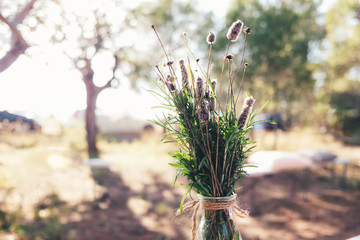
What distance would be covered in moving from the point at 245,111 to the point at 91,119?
19.1 feet

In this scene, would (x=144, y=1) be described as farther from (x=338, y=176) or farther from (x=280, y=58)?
(x=338, y=176)

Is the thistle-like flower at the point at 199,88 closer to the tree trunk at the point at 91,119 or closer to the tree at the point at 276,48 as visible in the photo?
the tree at the point at 276,48

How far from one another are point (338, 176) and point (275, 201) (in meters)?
2.18

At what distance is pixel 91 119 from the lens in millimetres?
6145

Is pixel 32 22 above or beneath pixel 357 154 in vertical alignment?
above

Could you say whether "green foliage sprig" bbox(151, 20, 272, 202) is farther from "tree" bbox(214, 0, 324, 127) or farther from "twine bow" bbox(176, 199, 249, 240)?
"tree" bbox(214, 0, 324, 127)

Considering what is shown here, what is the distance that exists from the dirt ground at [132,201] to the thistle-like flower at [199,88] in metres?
1.51

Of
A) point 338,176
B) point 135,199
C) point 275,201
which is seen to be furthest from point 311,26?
point 135,199

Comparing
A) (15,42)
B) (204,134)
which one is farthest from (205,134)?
(15,42)

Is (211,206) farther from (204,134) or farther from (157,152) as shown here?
(157,152)

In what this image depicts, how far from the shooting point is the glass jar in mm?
759

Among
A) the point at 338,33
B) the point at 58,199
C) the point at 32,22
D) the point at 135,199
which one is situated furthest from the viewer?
the point at 338,33

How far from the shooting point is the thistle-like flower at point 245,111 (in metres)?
0.71

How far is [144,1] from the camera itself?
236 inches
